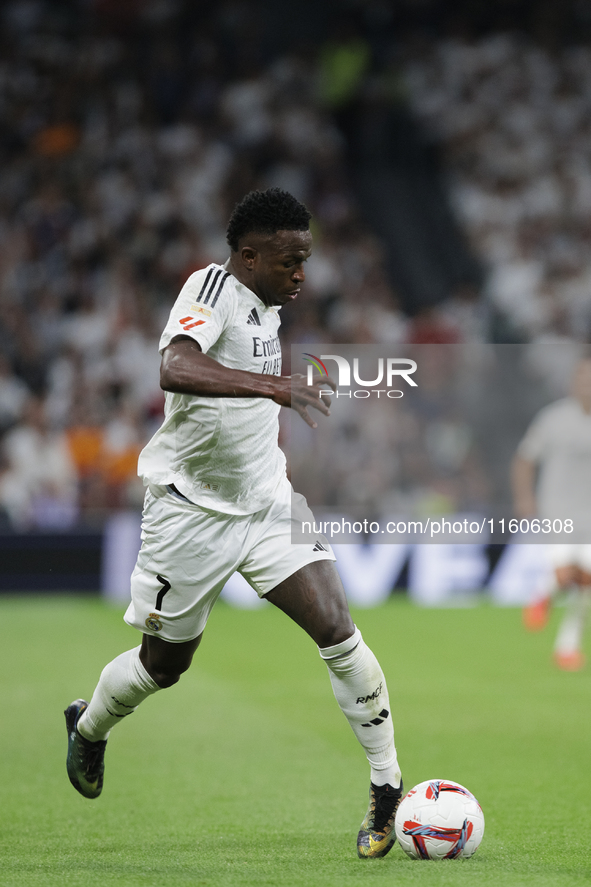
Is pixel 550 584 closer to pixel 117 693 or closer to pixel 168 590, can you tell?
pixel 117 693

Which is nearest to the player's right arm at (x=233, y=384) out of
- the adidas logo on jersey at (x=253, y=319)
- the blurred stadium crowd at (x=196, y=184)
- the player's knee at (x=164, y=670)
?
the adidas logo on jersey at (x=253, y=319)

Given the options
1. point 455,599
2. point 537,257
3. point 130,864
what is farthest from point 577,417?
point 537,257

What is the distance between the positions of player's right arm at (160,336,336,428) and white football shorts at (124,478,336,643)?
29.6 inches

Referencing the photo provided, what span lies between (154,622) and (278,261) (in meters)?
1.48

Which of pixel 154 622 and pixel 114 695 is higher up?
pixel 154 622

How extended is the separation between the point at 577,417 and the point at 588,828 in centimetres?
536

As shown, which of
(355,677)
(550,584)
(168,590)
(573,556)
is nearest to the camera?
(355,677)

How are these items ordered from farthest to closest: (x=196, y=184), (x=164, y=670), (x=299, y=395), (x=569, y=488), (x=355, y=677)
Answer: (x=196, y=184) < (x=569, y=488) < (x=164, y=670) < (x=355, y=677) < (x=299, y=395)

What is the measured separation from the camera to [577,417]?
9758mm

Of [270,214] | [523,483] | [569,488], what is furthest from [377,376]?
Answer: [569,488]

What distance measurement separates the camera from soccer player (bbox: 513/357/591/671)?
9508mm

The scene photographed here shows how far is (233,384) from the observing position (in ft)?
12.8

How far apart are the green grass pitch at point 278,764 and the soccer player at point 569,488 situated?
1.58 feet

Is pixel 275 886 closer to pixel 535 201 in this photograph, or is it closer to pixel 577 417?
pixel 577 417
